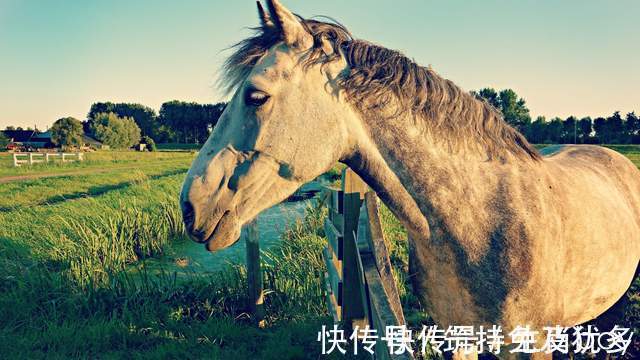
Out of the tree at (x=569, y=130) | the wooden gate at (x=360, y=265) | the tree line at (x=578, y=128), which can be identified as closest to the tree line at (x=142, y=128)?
the tree line at (x=578, y=128)

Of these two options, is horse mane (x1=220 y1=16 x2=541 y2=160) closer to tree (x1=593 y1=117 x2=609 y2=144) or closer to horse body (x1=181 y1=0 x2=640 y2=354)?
horse body (x1=181 y1=0 x2=640 y2=354)

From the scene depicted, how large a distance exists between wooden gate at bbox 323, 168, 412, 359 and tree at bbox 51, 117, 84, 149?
3033 inches

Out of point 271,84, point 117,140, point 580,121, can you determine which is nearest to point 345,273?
point 271,84

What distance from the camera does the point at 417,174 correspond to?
1.70 m

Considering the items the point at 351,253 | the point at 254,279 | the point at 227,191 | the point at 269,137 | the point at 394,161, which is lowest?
the point at 254,279

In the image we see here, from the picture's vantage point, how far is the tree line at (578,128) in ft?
151

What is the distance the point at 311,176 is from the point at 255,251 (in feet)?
9.01

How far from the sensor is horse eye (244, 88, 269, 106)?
1638mm

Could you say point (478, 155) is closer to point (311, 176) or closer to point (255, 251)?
point (311, 176)

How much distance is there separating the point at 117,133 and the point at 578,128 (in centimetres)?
8836

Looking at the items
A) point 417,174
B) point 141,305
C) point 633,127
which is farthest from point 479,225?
point 633,127

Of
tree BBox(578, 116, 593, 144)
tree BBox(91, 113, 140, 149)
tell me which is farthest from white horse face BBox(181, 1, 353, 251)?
tree BBox(91, 113, 140, 149)

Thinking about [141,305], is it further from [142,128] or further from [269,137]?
[142,128]

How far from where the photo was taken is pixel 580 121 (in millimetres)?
53562
